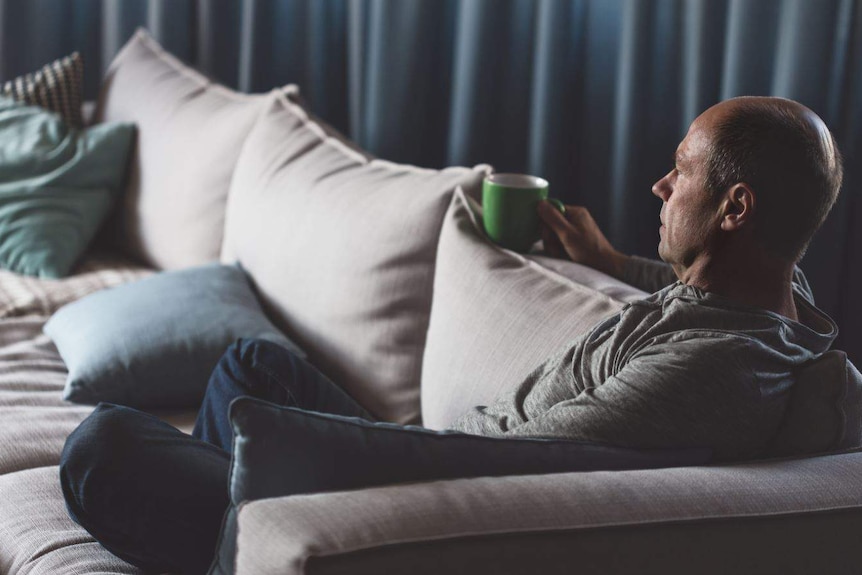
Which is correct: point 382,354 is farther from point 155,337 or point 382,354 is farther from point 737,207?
point 737,207

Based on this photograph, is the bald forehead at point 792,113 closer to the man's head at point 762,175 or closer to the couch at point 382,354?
the man's head at point 762,175

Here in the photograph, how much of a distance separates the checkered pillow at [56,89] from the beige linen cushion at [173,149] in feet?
0.22

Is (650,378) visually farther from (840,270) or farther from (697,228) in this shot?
(840,270)

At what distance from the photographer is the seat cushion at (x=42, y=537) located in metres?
1.16

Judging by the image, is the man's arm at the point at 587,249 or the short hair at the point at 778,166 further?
the man's arm at the point at 587,249

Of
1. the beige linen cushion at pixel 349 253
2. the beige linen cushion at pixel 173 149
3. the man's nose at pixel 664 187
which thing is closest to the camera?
the man's nose at pixel 664 187

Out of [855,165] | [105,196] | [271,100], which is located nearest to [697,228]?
[855,165]

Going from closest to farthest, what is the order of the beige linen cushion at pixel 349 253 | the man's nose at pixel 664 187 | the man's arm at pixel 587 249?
the man's nose at pixel 664 187 < the man's arm at pixel 587 249 < the beige linen cushion at pixel 349 253

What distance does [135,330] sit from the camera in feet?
5.61

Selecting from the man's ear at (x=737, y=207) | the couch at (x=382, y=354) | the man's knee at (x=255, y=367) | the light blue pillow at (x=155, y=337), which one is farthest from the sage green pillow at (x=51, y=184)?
the man's ear at (x=737, y=207)

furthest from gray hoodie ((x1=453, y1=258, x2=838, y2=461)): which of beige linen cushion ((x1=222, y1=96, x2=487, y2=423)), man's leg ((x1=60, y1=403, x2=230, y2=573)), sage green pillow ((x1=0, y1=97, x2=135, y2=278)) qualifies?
sage green pillow ((x1=0, y1=97, x2=135, y2=278))

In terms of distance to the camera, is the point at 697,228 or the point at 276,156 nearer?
the point at 697,228

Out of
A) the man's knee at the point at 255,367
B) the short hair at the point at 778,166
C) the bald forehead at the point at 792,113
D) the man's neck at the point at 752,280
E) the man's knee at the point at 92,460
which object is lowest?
the man's knee at the point at 255,367

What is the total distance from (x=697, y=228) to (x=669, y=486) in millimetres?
294
